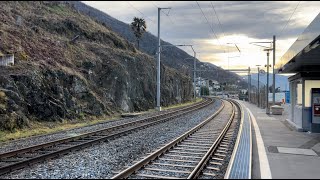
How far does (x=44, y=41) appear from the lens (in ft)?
113

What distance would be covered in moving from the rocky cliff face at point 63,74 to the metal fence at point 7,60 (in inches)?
15.9

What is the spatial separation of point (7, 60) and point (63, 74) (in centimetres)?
432

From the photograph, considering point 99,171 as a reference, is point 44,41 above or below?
above

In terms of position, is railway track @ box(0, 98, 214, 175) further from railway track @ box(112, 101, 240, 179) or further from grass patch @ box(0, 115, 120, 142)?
grass patch @ box(0, 115, 120, 142)

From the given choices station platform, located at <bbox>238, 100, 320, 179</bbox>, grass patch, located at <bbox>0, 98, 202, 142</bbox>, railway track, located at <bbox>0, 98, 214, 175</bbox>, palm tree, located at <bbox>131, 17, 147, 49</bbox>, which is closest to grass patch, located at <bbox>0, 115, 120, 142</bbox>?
grass patch, located at <bbox>0, 98, 202, 142</bbox>

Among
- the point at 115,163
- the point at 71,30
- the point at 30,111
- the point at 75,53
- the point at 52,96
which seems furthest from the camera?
the point at 71,30

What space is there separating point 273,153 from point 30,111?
14.1m

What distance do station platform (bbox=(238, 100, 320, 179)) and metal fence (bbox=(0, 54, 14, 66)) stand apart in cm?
1508

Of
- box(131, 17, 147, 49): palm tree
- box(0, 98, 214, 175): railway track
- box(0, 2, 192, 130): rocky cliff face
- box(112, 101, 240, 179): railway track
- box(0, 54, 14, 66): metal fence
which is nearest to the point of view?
box(112, 101, 240, 179): railway track

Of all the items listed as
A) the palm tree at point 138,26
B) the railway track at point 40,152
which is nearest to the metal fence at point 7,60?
the railway track at point 40,152

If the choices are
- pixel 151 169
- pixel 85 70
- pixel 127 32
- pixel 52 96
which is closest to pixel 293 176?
pixel 151 169

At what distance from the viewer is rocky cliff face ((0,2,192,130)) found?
2231 centimetres

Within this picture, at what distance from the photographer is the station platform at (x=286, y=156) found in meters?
9.73

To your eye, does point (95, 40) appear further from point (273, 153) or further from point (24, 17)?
point (273, 153)
